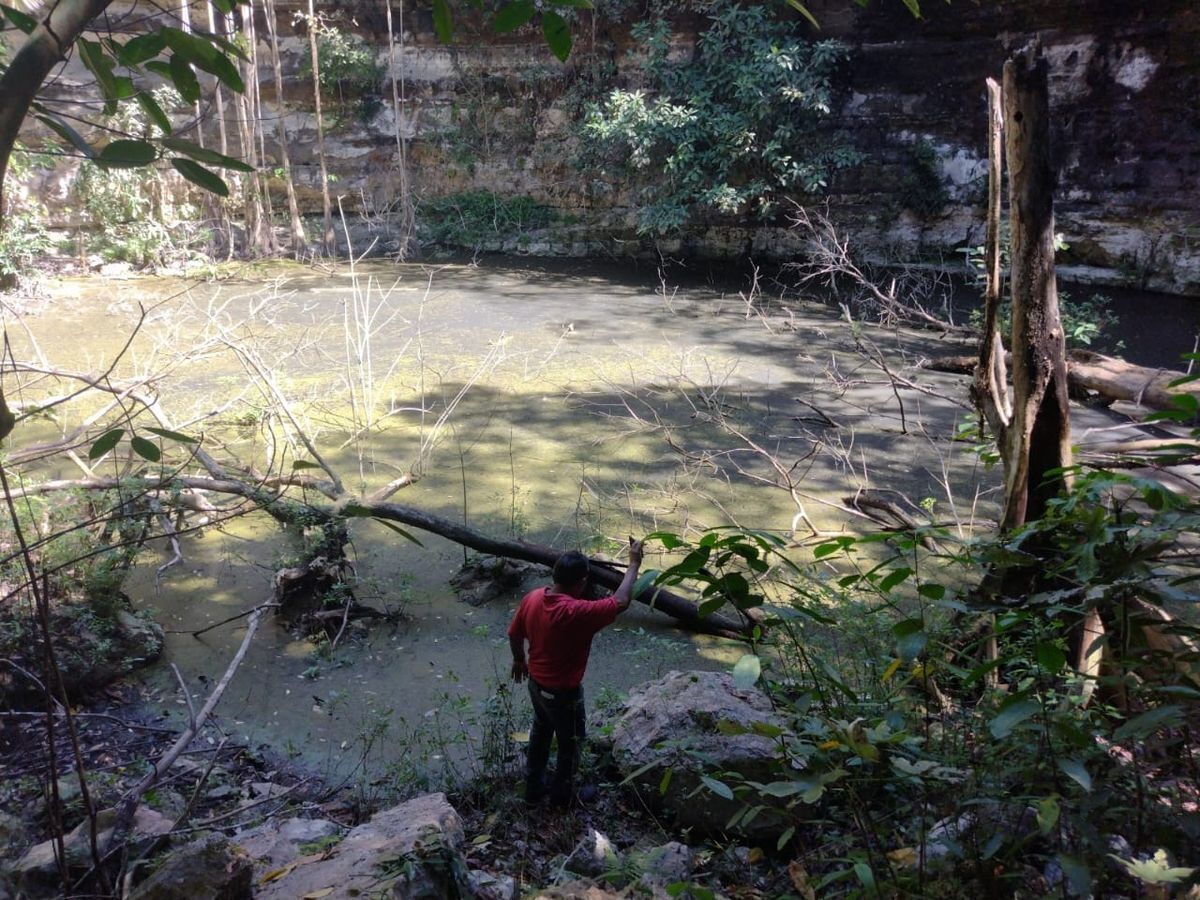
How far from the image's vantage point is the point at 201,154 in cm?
120

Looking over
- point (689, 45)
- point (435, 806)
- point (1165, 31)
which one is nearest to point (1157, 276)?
point (1165, 31)

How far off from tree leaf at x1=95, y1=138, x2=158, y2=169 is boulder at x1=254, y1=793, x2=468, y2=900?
1622 millimetres

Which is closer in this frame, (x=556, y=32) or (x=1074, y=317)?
(x=556, y=32)

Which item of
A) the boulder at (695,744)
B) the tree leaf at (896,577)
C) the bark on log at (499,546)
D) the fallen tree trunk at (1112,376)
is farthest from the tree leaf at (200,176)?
the fallen tree trunk at (1112,376)

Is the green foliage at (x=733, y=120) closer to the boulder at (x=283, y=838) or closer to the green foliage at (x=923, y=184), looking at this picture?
the green foliage at (x=923, y=184)

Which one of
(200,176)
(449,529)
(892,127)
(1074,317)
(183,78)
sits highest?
(892,127)

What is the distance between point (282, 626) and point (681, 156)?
11769 millimetres

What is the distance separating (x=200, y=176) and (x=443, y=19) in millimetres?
448

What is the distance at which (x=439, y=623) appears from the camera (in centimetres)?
566

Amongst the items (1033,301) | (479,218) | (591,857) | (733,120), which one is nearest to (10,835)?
(591,857)

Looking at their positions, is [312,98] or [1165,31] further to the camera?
[312,98]

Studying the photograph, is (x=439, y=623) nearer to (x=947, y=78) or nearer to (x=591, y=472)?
(x=591, y=472)

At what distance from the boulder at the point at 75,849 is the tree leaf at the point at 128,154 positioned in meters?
1.72

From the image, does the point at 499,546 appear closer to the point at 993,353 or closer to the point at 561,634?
the point at 561,634
